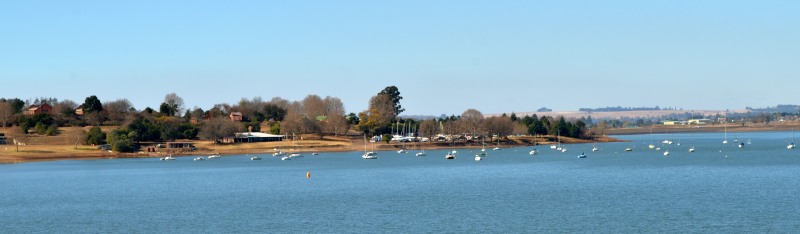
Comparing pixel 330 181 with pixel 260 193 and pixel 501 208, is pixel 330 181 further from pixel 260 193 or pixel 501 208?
pixel 501 208

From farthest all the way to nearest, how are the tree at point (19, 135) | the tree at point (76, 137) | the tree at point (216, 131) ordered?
the tree at point (216, 131), the tree at point (76, 137), the tree at point (19, 135)

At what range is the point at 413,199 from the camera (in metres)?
80.2

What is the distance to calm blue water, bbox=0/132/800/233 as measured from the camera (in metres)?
62.4

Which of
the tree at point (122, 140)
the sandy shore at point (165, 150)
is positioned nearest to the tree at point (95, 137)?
the tree at point (122, 140)

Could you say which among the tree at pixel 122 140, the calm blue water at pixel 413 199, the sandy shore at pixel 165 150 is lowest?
the calm blue water at pixel 413 199

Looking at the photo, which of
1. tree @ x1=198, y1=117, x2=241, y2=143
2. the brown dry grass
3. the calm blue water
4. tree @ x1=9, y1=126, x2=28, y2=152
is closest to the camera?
the calm blue water

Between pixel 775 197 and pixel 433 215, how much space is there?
27145 mm

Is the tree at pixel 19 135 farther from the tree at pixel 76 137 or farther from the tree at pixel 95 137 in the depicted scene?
the tree at pixel 95 137

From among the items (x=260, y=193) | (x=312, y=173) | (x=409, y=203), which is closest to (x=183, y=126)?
(x=312, y=173)

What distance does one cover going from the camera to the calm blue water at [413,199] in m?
62.4

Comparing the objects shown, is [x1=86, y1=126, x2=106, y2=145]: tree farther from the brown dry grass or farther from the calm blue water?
the calm blue water

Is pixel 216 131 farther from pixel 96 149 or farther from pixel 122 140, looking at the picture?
pixel 96 149

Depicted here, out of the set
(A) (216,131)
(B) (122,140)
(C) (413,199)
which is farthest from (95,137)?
(C) (413,199)

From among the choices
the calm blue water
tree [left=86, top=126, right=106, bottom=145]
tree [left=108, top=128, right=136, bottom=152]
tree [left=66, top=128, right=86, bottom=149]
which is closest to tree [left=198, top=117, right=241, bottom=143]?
tree [left=108, top=128, right=136, bottom=152]
